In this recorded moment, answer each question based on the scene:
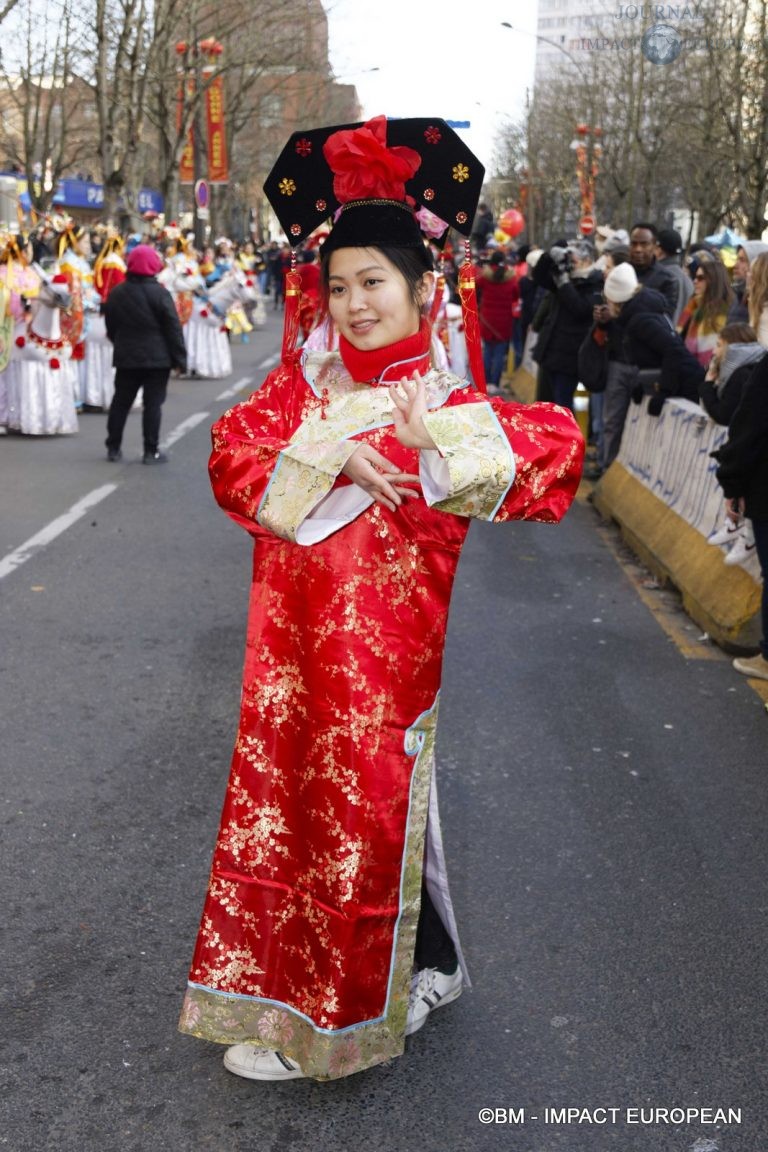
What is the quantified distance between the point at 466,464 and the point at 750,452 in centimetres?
327

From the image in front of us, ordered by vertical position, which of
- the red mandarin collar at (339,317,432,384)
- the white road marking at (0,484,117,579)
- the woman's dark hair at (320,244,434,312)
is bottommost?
the white road marking at (0,484,117,579)

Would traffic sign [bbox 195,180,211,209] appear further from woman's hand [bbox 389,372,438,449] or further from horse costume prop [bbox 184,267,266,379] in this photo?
woman's hand [bbox 389,372,438,449]

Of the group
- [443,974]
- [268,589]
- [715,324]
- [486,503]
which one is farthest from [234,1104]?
[715,324]

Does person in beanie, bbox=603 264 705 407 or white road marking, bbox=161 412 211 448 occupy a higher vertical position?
person in beanie, bbox=603 264 705 407

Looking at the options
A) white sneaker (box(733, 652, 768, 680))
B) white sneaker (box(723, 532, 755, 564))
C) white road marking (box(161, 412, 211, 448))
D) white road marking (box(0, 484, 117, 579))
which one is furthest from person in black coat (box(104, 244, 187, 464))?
white sneaker (box(733, 652, 768, 680))

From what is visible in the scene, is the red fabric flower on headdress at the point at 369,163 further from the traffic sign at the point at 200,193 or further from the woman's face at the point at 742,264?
the traffic sign at the point at 200,193

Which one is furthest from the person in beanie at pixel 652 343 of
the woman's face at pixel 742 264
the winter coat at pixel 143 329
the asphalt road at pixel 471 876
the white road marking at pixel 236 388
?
the white road marking at pixel 236 388

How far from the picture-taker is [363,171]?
104 inches

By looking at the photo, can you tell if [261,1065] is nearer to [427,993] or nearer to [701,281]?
[427,993]

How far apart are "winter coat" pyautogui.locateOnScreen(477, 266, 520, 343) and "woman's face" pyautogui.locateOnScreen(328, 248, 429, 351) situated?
12.9 m

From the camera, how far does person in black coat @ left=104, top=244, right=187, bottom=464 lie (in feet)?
38.6

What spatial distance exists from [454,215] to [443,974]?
5.64 feet

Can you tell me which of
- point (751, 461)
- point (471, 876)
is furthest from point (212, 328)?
point (471, 876)

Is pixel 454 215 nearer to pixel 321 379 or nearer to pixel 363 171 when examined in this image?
pixel 363 171
